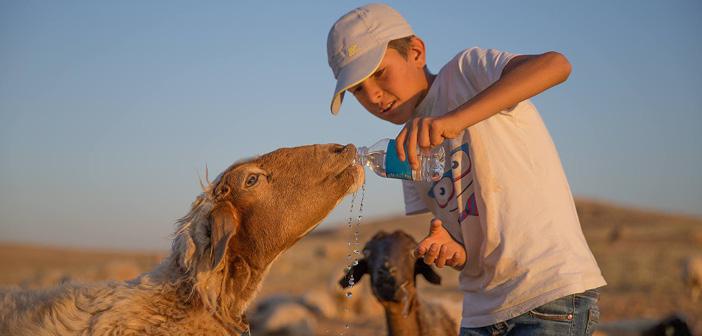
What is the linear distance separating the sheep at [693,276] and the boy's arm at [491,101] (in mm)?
14734

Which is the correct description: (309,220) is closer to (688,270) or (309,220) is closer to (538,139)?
(538,139)

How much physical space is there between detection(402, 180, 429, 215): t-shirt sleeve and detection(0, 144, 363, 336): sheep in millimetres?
764

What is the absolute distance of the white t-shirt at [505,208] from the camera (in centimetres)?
378

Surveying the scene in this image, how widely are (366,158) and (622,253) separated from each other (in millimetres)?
26849

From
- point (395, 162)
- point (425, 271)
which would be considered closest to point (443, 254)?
point (395, 162)

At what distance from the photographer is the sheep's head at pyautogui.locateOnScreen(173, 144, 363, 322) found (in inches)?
148

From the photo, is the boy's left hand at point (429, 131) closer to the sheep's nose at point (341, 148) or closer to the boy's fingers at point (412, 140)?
the boy's fingers at point (412, 140)

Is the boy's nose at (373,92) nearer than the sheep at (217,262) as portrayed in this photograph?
No

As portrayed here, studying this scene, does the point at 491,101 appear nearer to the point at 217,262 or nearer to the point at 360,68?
the point at 360,68

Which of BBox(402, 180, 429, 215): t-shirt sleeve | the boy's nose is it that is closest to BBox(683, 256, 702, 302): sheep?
BBox(402, 180, 429, 215): t-shirt sleeve

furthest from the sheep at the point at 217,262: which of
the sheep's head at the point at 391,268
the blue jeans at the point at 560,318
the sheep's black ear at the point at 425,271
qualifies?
the sheep's black ear at the point at 425,271

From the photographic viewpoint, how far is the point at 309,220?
411 cm

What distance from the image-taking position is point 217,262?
3625 mm

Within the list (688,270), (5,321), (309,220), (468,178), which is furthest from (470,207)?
(688,270)
